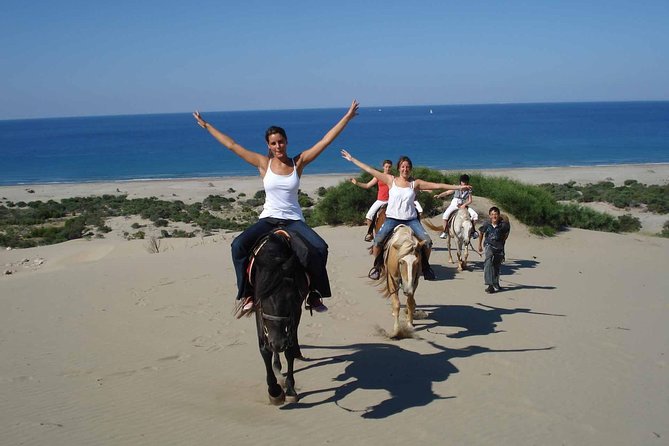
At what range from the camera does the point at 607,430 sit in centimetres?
611

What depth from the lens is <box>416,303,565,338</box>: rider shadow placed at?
9602 millimetres

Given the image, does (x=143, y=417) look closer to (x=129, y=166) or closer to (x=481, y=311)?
(x=481, y=311)

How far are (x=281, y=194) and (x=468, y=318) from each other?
5.25m

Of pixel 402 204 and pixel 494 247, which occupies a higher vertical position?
pixel 402 204

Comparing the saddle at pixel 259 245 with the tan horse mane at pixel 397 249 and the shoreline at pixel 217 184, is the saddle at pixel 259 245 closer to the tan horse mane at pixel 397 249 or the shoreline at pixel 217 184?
the tan horse mane at pixel 397 249

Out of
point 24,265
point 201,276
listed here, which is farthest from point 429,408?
point 24,265

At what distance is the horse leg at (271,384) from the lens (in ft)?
21.2

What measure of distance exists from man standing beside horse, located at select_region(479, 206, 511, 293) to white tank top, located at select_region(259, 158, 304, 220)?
21.6 ft

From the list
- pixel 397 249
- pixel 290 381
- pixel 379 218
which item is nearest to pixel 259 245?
pixel 290 381

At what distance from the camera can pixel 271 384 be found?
257 inches

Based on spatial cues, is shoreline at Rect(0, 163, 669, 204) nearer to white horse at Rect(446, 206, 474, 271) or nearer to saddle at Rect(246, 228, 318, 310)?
white horse at Rect(446, 206, 474, 271)

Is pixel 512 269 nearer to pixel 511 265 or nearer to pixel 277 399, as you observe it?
pixel 511 265

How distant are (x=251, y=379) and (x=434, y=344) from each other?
3.01 meters

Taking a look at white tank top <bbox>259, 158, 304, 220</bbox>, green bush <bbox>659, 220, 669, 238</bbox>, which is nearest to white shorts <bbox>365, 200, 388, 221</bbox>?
white tank top <bbox>259, 158, 304, 220</bbox>
